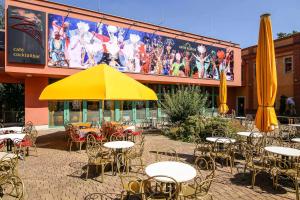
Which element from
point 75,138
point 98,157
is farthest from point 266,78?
point 75,138

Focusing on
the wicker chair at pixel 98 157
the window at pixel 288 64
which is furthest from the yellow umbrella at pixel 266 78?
the window at pixel 288 64

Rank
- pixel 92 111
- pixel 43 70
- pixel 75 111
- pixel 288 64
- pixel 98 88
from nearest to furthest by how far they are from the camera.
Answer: pixel 98 88 < pixel 43 70 < pixel 75 111 < pixel 92 111 < pixel 288 64

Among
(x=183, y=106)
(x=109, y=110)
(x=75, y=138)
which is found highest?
(x=183, y=106)

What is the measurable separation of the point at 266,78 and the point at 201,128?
502cm

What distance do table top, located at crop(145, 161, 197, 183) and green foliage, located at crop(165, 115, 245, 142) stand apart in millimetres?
5862

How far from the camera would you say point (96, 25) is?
15133 mm

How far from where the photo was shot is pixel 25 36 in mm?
12656

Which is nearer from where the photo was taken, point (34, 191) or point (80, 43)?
point (34, 191)

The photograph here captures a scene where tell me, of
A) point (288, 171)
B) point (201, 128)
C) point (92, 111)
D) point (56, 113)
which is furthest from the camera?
point (92, 111)

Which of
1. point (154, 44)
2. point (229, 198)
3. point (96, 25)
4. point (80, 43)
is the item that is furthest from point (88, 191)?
point (154, 44)

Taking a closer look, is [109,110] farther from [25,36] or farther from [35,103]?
[25,36]

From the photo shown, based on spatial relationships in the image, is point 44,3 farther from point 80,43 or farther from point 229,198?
point 229,198

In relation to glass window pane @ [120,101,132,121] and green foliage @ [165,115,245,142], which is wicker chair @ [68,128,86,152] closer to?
green foliage @ [165,115,245,142]

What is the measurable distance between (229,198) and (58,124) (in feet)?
41.5
